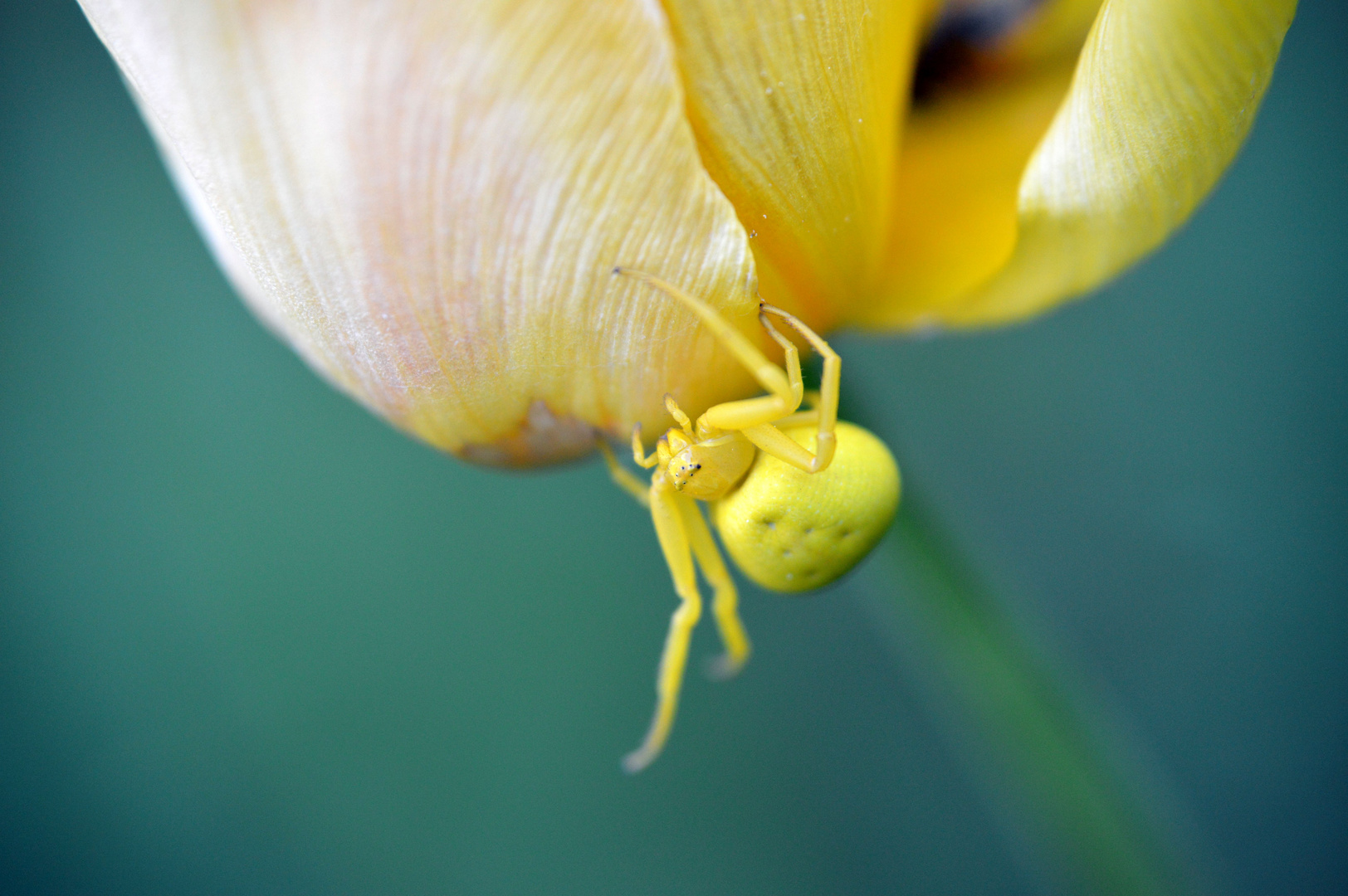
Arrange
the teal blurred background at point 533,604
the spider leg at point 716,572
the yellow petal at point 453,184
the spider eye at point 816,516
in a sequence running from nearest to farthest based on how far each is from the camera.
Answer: the yellow petal at point 453,184 < the spider eye at point 816,516 < the spider leg at point 716,572 < the teal blurred background at point 533,604

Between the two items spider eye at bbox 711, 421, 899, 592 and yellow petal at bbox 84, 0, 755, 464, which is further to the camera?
spider eye at bbox 711, 421, 899, 592

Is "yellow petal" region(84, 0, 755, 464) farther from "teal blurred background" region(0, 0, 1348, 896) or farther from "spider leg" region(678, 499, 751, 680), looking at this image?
"teal blurred background" region(0, 0, 1348, 896)

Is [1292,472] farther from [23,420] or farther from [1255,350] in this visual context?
[23,420]

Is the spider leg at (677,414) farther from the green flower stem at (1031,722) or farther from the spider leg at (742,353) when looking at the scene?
the green flower stem at (1031,722)

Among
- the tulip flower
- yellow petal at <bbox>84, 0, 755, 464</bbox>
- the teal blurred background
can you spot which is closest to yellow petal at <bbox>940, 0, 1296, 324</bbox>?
the tulip flower

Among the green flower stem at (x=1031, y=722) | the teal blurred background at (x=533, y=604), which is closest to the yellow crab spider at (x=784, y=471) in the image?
the green flower stem at (x=1031, y=722)

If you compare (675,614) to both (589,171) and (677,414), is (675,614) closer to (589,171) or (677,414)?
(677,414)

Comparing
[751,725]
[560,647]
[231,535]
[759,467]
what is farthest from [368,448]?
[759,467]
